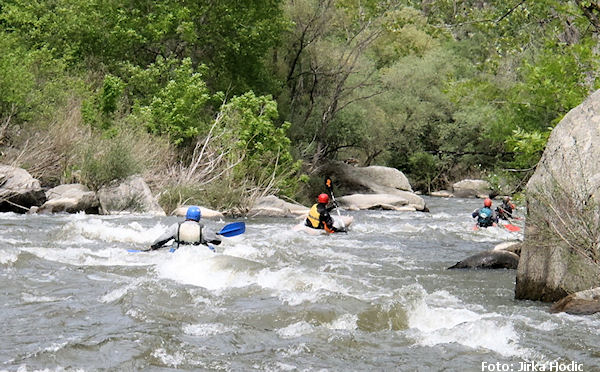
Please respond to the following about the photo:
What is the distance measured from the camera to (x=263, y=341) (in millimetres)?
6625

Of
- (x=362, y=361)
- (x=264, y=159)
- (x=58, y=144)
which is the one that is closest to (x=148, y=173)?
(x=58, y=144)

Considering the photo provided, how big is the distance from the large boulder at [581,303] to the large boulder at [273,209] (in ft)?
46.3

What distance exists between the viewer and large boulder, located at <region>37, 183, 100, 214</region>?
58.7 feet

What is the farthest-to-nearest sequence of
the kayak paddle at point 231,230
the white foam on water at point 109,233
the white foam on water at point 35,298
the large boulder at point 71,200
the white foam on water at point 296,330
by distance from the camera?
the large boulder at point 71,200
the white foam on water at point 109,233
the kayak paddle at point 231,230
the white foam on water at point 35,298
the white foam on water at point 296,330

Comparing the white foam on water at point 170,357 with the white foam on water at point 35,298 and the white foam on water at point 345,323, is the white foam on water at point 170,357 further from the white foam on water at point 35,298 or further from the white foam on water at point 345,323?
the white foam on water at point 35,298

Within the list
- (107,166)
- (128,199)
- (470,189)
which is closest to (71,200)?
(128,199)

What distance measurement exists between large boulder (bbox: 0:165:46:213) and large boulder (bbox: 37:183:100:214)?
32 cm

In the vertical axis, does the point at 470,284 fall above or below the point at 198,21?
below

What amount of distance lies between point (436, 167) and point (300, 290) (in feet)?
114

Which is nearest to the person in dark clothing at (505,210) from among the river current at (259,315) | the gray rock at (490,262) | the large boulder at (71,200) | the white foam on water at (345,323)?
the gray rock at (490,262)

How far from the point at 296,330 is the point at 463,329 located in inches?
57.0

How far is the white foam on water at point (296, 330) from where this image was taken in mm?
6855

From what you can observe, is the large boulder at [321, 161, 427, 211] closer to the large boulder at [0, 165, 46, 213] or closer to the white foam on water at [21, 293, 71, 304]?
the large boulder at [0, 165, 46, 213]

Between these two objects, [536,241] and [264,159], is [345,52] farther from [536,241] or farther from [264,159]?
[536,241]
